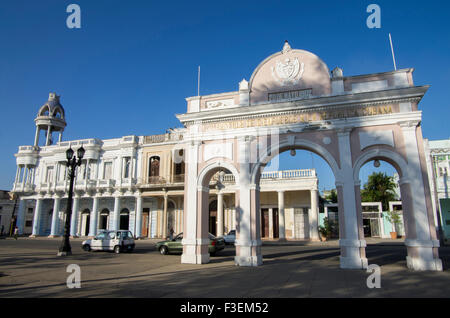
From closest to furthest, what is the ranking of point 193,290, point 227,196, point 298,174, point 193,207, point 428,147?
point 193,290 → point 193,207 → point 428,147 → point 298,174 → point 227,196

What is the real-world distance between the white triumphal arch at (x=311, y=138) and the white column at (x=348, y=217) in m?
0.03

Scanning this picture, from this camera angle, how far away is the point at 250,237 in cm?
1168

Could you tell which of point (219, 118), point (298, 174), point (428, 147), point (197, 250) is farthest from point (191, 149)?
point (428, 147)

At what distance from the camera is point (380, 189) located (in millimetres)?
34219

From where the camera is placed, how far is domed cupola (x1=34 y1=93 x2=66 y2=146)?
36.2 meters

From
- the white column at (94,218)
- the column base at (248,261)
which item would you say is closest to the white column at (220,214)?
the white column at (94,218)

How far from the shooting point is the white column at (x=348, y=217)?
10.3 meters

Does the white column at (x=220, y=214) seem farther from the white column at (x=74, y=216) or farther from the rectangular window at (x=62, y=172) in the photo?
the rectangular window at (x=62, y=172)

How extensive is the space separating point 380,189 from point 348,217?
2714 cm

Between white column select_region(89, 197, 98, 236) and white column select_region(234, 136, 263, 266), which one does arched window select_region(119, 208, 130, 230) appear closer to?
white column select_region(89, 197, 98, 236)

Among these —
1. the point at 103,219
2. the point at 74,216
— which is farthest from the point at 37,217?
the point at 103,219

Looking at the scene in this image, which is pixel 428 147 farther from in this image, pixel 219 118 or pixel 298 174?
pixel 219 118

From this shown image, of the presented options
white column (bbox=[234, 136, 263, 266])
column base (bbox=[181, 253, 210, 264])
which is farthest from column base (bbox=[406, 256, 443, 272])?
column base (bbox=[181, 253, 210, 264])
